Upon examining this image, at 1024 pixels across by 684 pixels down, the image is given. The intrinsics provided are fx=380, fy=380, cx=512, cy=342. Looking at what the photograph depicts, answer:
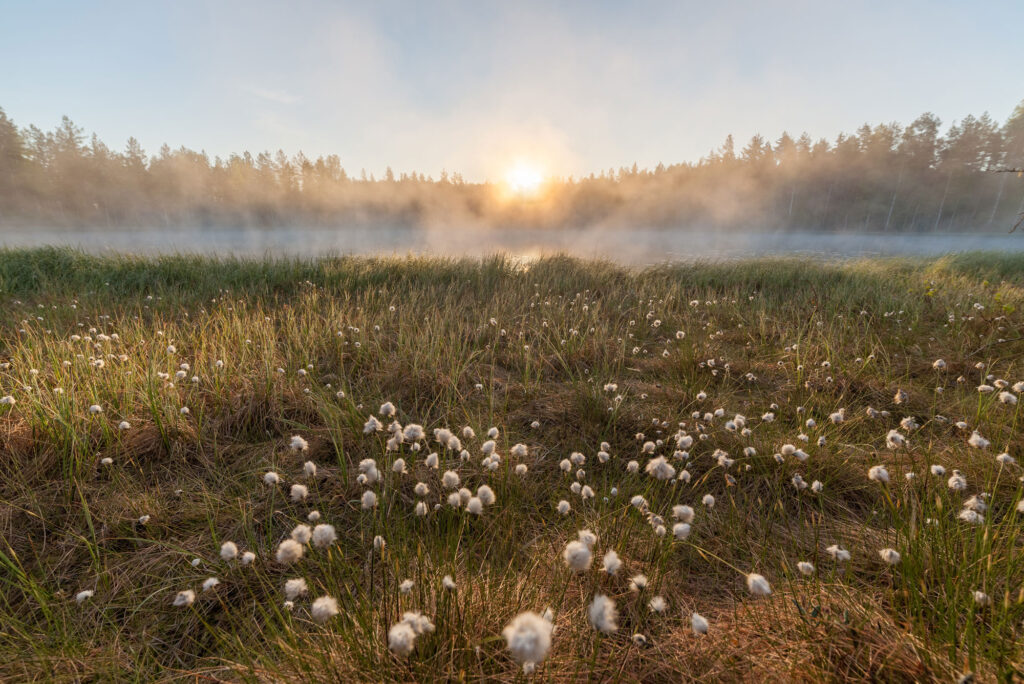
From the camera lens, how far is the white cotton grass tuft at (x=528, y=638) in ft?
2.17

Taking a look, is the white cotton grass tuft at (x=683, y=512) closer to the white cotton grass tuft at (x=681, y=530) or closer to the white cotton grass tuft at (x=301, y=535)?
the white cotton grass tuft at (x=681, y=530)

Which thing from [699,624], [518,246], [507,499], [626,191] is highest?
[626,191]

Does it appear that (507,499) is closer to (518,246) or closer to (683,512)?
(683,512)

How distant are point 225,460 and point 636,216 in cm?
7150

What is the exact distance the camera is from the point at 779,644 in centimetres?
132

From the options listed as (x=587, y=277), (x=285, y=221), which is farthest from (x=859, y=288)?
(x=285, y=221)

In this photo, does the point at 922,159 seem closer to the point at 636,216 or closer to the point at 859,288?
the point at 636,216

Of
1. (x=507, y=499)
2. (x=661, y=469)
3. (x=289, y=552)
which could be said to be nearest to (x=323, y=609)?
(x=289, y=552)

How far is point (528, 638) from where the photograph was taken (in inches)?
26.7

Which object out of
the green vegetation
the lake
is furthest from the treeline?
the green vegetation

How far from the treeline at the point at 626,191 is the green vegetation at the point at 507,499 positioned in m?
60.8

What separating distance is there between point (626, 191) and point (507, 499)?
8004 centimetres

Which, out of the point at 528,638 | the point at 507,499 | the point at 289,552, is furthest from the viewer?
the point at 507,499

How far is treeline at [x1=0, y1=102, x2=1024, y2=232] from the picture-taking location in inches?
1973
